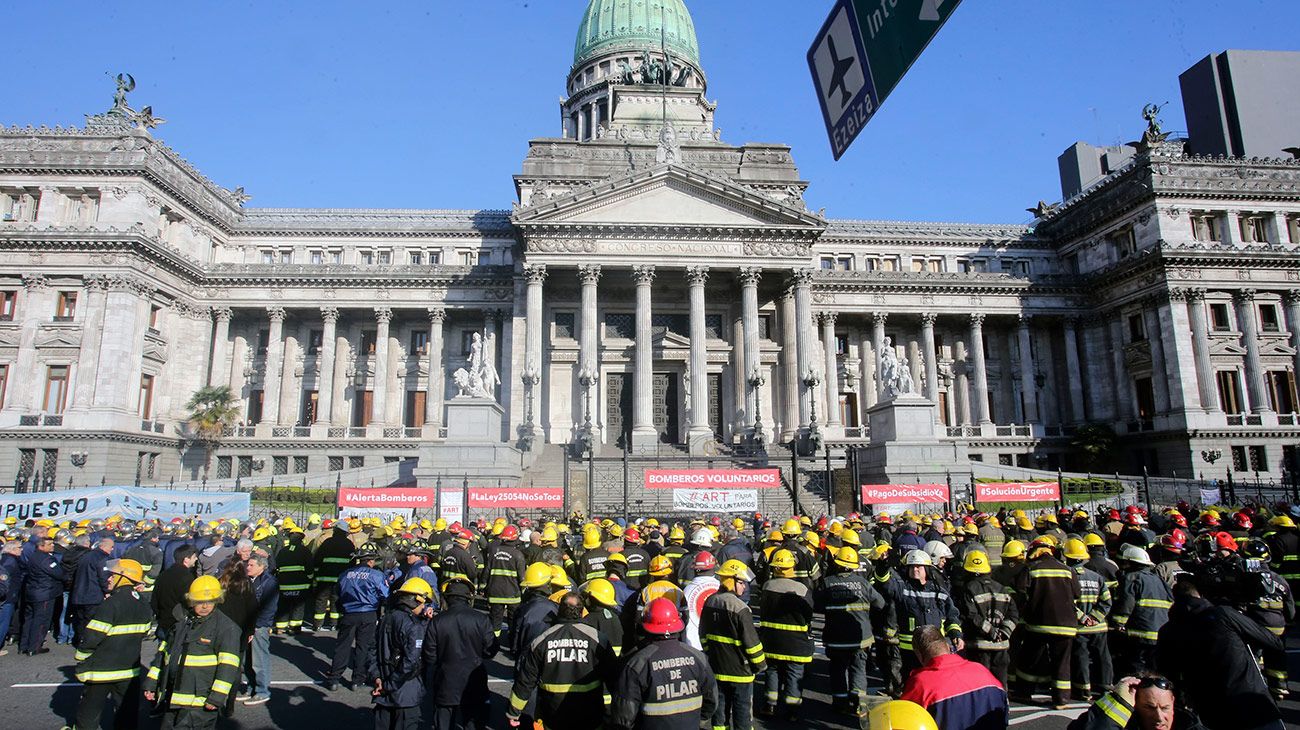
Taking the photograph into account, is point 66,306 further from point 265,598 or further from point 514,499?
point 265,598

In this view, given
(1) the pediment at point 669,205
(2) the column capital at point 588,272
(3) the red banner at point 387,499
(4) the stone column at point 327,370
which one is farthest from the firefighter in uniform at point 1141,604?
(4) the stone column at point 327,370

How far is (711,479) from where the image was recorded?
75.4 ft

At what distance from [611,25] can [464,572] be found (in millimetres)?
71400

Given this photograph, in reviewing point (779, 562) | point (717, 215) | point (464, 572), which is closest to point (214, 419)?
point (717, 215)

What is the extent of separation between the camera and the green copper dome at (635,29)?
7238cm

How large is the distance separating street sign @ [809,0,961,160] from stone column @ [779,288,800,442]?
33845 mm

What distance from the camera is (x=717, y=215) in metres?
41.8

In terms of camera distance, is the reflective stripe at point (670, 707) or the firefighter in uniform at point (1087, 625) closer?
the reflective stripe at point (670, 707)

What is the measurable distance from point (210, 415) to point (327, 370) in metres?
7.14

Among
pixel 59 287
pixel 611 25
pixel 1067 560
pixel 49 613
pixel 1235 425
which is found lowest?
pixel 49 613

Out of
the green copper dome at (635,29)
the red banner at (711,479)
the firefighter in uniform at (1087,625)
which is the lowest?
the firefighter in uniform at (1087,625)

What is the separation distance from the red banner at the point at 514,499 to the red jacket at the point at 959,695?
18119 millimetres

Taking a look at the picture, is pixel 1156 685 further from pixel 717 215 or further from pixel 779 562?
pixel 717 215

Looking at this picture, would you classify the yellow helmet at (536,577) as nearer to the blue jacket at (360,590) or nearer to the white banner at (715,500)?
the blue jacket at (360,590)
